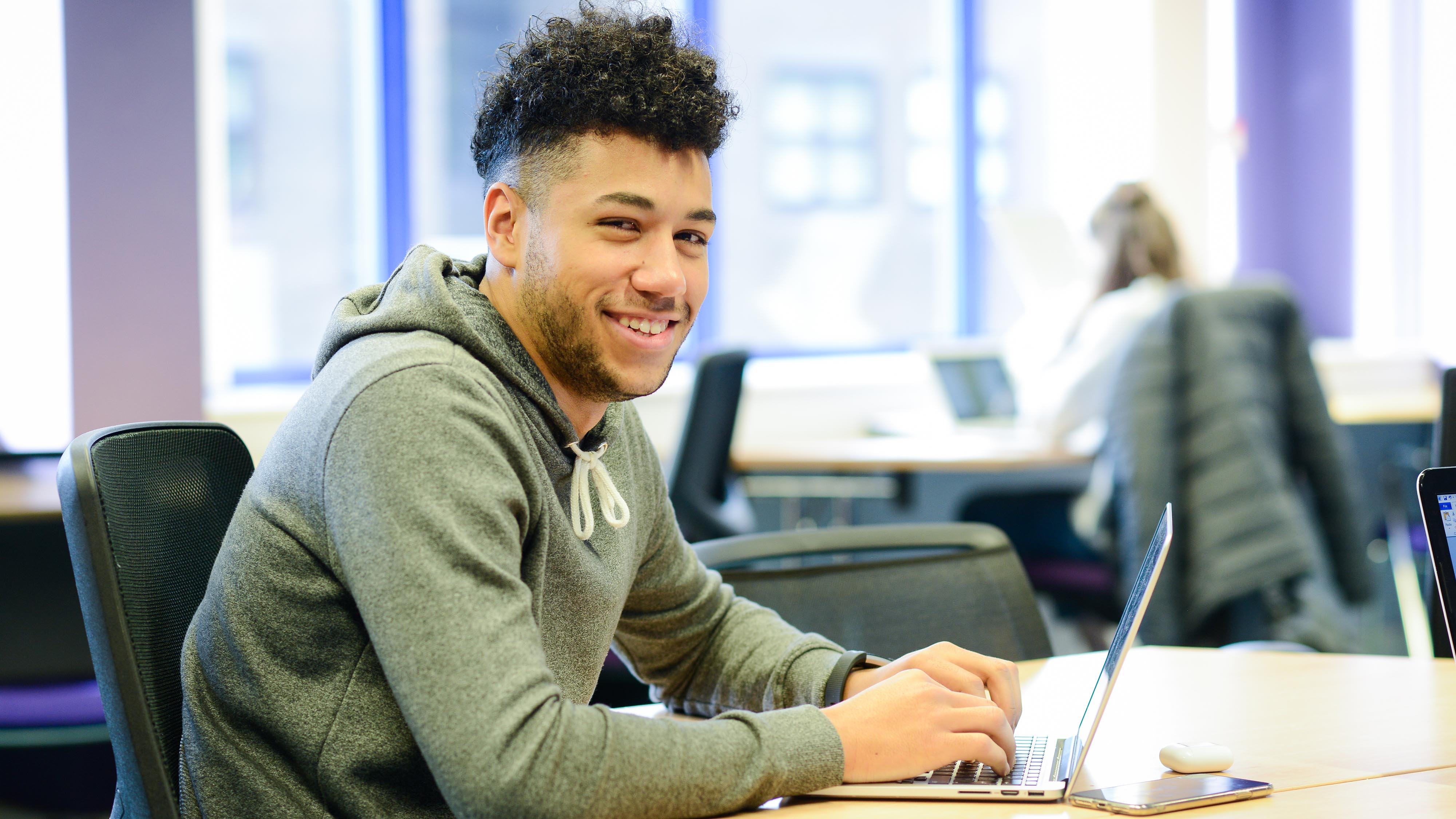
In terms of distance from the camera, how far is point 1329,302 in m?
5.72

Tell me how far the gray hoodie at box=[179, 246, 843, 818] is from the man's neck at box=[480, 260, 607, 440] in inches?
1.1

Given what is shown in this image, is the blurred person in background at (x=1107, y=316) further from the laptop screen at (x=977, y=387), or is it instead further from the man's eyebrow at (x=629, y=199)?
the man's eyebrow at (x=629, y=199)

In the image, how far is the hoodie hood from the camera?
1.00 metres

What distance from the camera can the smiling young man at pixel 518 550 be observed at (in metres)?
0.84

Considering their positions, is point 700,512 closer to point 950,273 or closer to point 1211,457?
point 1211,457

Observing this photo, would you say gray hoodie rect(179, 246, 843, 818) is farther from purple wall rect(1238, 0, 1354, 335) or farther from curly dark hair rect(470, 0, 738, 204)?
purple wall rect(1238, 0, 1354, 335)

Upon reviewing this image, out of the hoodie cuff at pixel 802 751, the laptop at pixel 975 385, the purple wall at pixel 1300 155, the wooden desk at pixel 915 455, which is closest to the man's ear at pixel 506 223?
the hoodie cuff at pixel 802 751

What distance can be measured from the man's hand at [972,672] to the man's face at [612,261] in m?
0.33

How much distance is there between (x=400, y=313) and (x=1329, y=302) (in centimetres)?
554

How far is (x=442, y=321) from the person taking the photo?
3.26ft

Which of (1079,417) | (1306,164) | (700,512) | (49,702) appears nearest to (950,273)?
(1306,164)

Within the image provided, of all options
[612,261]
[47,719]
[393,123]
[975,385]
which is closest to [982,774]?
[612,261]

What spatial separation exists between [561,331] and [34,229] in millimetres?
2226

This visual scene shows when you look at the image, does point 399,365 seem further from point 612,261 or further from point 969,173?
point 969,173
